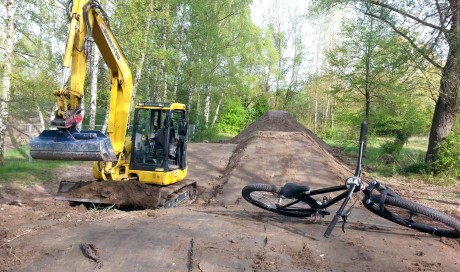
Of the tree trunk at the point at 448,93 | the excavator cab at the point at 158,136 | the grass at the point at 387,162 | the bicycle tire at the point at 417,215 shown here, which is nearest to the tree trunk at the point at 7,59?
the excavator cab at the point at 158,136

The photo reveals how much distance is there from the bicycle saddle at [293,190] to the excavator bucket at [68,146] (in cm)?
327

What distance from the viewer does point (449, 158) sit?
14.4 metres

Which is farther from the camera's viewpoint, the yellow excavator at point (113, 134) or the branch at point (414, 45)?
the branch at point (414, 45)

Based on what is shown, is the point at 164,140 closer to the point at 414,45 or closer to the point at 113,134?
the point at 113,134

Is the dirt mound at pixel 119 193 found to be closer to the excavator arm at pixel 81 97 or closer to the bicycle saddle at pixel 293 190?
the excavator arm at pixel 81 97

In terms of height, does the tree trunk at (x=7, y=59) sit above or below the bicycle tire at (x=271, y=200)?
above

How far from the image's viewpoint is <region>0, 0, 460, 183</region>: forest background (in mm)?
13984

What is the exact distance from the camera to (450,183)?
13625 mm

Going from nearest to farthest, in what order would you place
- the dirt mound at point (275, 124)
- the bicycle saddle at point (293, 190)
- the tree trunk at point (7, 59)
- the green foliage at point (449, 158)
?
the bicycle saddle at point (293, 190) → the tree trunk at point (7, 59) → the green foliage at point (449, 158) → the dirt mound at point (275, 124)

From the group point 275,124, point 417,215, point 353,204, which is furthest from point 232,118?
point 417,215

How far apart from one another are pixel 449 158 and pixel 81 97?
12.9 meters

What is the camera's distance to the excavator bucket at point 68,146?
22.1 feet

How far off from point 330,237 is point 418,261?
3.41ft

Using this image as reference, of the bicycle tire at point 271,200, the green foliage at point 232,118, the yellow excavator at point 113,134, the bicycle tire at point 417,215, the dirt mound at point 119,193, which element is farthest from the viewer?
the green foliage at point 232,118
